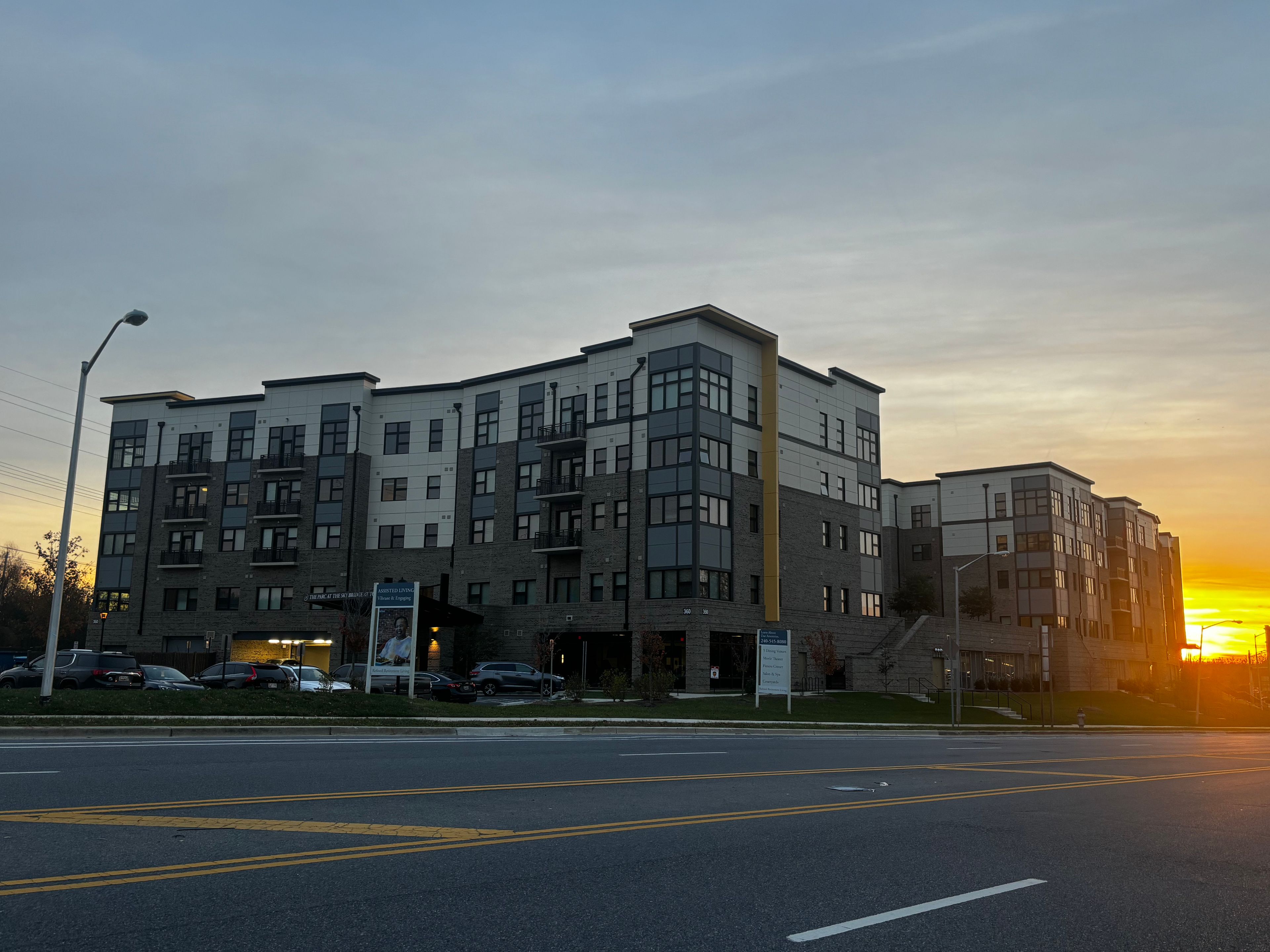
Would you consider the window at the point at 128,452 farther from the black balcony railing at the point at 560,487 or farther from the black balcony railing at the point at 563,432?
the black balcony railing at the point at 560,487

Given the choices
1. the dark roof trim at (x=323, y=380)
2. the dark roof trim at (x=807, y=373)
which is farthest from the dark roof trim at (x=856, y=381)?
the dark roof trim at (x=323, y=380)

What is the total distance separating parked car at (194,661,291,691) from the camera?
38.6 m

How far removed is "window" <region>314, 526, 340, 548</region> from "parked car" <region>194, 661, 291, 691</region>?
80.8 ft

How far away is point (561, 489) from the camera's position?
57844mm

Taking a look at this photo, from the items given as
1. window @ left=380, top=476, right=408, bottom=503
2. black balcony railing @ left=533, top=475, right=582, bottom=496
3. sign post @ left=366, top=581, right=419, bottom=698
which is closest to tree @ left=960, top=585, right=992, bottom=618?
black balcony railing @ left=533, top=475, right=582, bottom=496

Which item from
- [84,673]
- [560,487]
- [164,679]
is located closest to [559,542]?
[560,487]

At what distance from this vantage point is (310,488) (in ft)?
217

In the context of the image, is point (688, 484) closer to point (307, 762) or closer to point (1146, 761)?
point (1146, 761)

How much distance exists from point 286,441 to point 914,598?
47841 mm

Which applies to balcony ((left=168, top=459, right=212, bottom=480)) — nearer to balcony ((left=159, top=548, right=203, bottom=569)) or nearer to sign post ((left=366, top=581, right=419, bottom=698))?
balcony ((left=159, top=548, right=203, bottom=569))

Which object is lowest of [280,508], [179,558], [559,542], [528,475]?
[179,558]

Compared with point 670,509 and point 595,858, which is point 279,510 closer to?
point 670,509

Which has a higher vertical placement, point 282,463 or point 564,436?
point 564,436

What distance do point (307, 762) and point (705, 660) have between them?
124 feet
